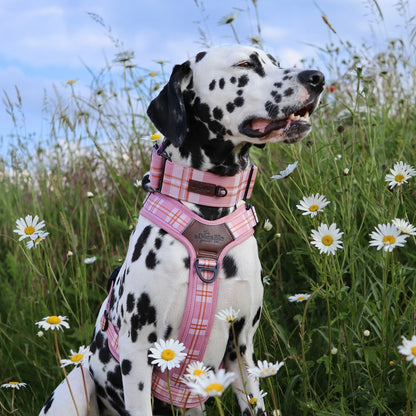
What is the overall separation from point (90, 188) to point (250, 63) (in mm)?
3731

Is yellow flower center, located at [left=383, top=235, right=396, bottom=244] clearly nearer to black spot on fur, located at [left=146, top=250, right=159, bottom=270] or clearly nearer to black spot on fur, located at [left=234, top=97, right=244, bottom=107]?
black spot on fur, located at [left=234, top=97, right=244, bottom=107]

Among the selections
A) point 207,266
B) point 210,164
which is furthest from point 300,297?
point 210,164

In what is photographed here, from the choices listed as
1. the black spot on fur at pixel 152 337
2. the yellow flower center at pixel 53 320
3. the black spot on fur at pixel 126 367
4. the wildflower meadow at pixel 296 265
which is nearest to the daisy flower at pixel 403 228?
the wildflower meadow at pixel 296 265

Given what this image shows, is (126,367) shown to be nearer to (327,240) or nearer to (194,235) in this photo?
(194,235)

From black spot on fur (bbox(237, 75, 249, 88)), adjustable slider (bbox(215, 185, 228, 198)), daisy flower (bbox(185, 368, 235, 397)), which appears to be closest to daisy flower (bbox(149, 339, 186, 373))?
daisy flower (bbox(185, 368, 235, 397))

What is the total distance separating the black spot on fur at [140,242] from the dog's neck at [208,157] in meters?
0.23

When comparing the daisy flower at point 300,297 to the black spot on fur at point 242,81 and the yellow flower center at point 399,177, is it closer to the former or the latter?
the yellow flower center at point 399,177

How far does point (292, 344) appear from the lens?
359 centimetres

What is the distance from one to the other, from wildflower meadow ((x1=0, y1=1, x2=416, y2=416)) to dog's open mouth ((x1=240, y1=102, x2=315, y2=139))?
1.04 ft

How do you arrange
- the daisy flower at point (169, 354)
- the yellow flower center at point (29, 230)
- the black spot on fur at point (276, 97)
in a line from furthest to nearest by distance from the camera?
the yellow flower center at point (29, 230) < the black spot on fur at point (276, 97) < the daisy flower at point (169, 354)

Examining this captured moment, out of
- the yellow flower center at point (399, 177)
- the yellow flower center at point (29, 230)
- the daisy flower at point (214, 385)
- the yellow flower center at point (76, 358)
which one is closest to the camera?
the daisy flower at point (214, 385)

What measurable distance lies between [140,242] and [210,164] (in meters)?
0.50

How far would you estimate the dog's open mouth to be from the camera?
2625 millimetres

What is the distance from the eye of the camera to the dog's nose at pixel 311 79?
2.60 metres
